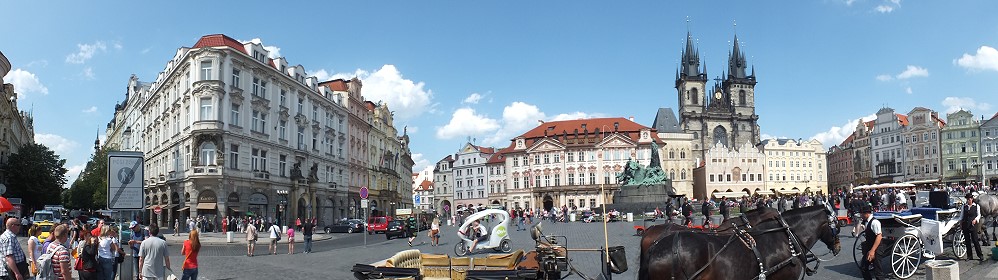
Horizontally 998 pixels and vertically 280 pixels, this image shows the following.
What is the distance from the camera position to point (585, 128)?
100875 mm

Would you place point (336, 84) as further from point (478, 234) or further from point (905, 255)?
point (905, 255)

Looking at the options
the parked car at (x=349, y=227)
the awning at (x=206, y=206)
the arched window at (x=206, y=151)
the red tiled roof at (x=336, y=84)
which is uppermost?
the red tiled roof at (x=336, y=84)

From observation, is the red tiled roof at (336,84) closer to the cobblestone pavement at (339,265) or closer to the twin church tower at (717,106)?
the cobblestone pavement at (339,265)

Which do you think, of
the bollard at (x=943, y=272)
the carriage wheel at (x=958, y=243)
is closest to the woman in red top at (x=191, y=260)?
the bollard at (x=943, y=272)

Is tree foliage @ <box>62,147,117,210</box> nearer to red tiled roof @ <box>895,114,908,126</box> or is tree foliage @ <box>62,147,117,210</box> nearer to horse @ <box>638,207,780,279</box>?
horse @ <box>638,207,780,279</box>

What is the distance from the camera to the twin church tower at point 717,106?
12156 cm

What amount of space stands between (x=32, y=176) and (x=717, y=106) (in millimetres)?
104210

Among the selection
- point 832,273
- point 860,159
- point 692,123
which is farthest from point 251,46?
point 860,159

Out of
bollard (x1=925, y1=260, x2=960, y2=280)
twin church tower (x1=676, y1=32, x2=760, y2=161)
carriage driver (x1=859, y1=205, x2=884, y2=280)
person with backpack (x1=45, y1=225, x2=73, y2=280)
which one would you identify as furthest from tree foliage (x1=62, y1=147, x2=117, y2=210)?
twin church tower (x1=676, y1=32, x2=760, y2=161)

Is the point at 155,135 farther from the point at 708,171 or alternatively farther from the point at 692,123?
the point at 692,123

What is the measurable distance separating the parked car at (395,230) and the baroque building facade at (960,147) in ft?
272

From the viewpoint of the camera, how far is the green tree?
5778 cm

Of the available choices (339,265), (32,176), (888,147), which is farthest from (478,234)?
(888,147)

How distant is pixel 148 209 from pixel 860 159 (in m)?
106
